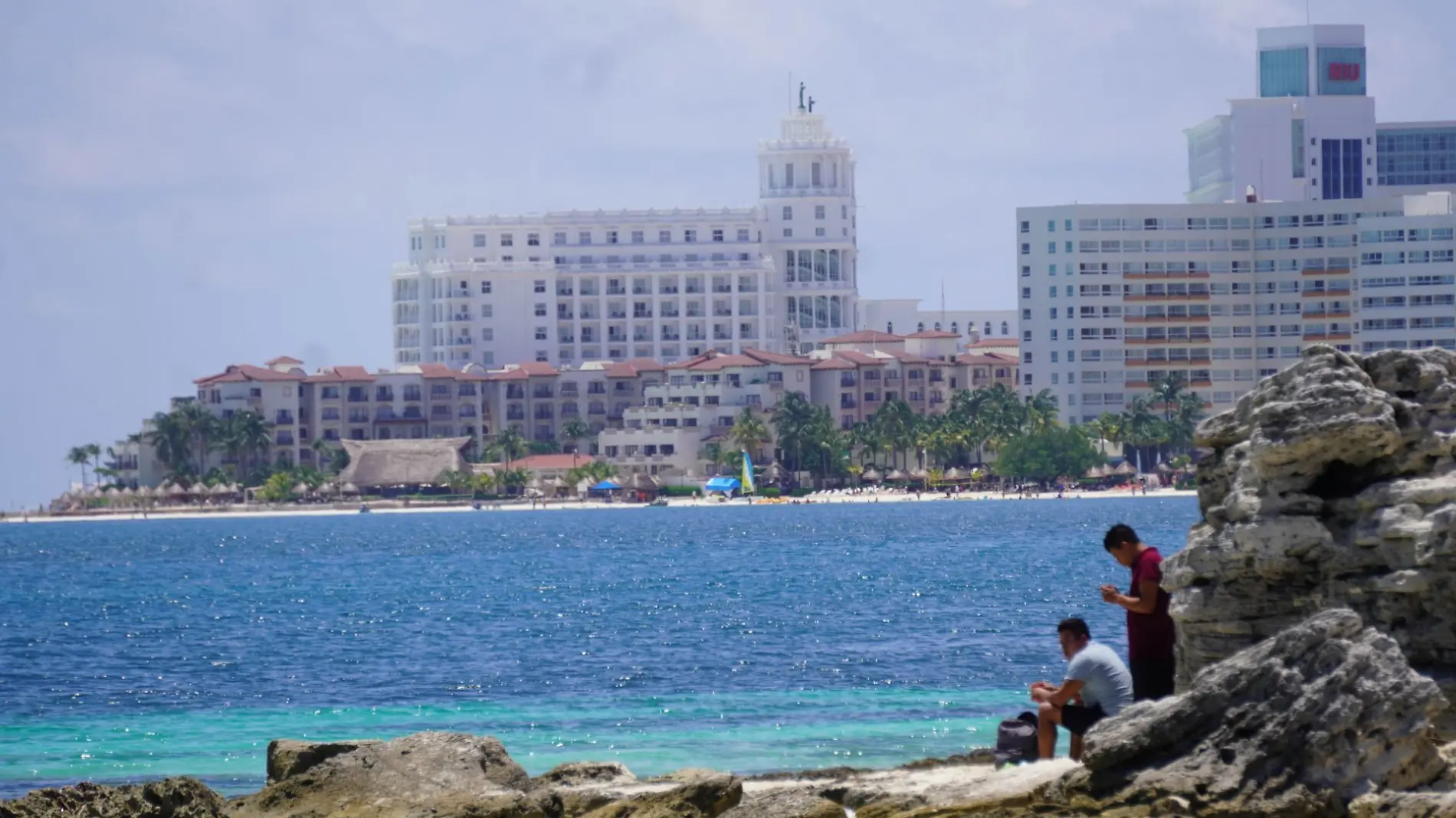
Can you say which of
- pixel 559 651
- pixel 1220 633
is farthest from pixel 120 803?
pixel 559 651

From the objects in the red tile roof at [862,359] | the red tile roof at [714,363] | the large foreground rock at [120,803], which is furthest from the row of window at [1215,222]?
the large foreground rock at [120,803]

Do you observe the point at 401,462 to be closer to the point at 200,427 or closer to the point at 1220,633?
the point at 200,427

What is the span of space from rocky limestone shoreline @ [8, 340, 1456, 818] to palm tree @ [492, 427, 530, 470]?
167229 mm

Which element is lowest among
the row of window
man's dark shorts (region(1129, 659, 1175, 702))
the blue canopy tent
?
man's dark shorts (region(1129, 659, 1175, 702))

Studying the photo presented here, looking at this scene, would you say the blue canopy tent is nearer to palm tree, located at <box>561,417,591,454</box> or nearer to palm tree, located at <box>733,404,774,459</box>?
palm tree, located at <box>733,404,774,459</box>

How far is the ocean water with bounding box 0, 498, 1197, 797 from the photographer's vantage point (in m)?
30.9

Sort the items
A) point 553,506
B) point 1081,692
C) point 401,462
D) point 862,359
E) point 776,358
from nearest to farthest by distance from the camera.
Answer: point 1081,692 → point 553,506 → point 401,462 → point 776,358 → point 862,359

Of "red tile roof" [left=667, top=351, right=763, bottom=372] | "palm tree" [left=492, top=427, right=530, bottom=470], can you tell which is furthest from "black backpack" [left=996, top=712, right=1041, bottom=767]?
"red tile roof" [left=667, top=351, right=763, bottom=372]

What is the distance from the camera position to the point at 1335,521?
18.6m

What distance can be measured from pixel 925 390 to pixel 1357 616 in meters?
175

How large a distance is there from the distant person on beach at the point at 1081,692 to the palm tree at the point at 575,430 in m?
174

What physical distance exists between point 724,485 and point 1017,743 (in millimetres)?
160704

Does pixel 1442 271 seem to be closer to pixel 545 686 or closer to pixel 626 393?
pixel 626 393

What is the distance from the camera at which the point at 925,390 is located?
7480 inches
